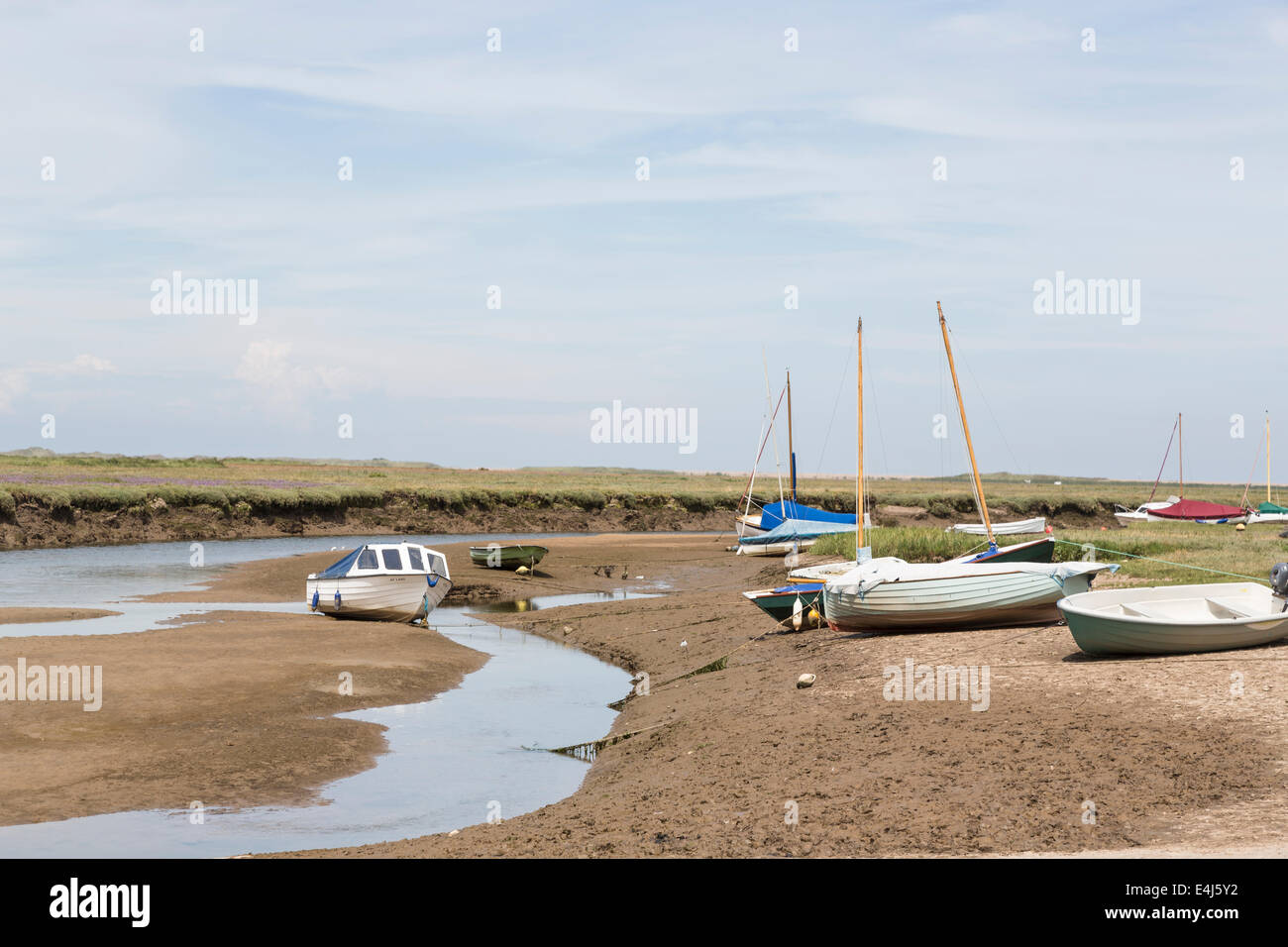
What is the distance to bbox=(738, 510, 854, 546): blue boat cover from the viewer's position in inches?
1999

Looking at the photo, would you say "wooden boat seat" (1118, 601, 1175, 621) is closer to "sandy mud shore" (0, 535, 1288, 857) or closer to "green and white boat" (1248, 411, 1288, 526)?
"sandy mud shore" (0, 535, 1288, 857)

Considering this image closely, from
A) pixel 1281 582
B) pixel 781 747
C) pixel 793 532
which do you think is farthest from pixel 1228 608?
pixel 793 532

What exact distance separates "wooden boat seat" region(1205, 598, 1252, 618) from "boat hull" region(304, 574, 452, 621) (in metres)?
18.2

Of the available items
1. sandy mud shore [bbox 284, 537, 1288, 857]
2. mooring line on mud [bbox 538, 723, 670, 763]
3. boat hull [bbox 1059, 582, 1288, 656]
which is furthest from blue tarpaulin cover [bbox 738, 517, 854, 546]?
mooring line on mud [bbox 538, 723, 670, 763]

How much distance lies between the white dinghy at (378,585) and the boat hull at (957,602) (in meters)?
12.1

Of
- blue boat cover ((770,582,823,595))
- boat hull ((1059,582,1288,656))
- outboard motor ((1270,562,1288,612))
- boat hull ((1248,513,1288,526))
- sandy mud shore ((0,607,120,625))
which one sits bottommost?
boat hull ((1248,513,1288,526))

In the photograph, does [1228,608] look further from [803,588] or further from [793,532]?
Answer: [793,532]

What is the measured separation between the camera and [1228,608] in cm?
1661

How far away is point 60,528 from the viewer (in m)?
56.7

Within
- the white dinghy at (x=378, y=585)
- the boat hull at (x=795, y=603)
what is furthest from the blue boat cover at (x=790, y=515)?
the boat hull at (x=795, y=603)
